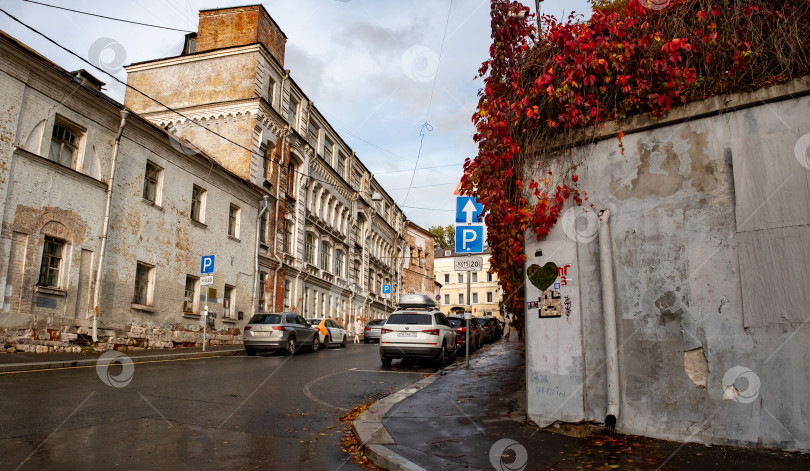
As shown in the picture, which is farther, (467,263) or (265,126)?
(265,126)

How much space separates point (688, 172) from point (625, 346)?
6.75ft

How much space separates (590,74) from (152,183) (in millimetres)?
17963

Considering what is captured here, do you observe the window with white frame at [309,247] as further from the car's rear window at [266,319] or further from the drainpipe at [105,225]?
the drainpipe at [105,225]

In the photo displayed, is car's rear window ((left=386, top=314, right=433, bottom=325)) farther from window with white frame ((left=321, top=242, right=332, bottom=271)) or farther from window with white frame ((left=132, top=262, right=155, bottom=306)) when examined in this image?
window with white frame ((left=321, top=242, right=332, bottom=271))

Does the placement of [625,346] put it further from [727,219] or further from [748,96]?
[748,96]

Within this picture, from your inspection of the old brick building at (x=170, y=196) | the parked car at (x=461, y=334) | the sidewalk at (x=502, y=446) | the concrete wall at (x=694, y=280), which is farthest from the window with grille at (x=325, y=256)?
the concrete wall at (x=694, y=280)

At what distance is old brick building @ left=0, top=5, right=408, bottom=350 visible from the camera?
585 inches

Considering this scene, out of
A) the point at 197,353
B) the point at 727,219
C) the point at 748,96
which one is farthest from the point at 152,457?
the point at 197,353

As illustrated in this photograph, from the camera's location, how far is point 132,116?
1861 centimetres

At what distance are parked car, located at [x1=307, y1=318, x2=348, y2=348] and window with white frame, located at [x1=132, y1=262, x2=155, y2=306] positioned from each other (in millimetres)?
6529

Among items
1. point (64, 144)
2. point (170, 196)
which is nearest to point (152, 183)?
point (170, 196)

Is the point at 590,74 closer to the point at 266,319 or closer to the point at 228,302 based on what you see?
the point at 266,319

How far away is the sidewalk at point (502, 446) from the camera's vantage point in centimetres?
506

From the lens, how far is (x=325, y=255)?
121 feet
